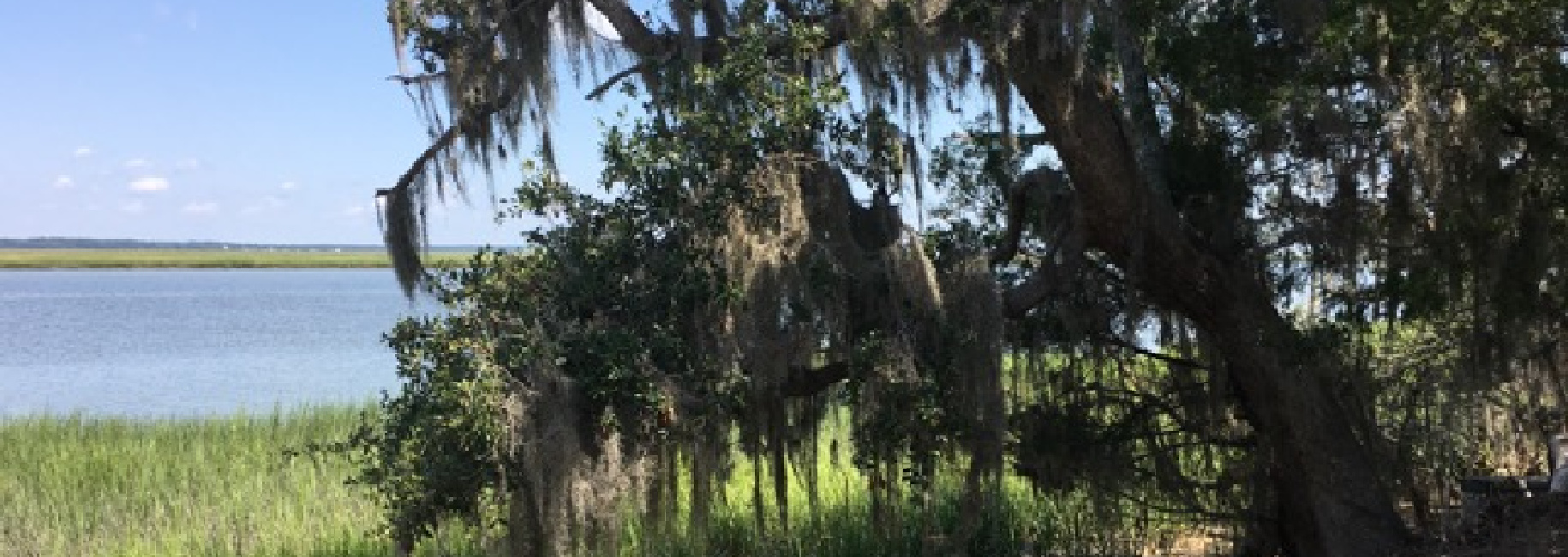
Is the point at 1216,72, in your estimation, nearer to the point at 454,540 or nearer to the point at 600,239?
the point at 600,239

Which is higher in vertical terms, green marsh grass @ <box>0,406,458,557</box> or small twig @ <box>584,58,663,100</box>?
small twig @ <box>584,58,663,100</box>

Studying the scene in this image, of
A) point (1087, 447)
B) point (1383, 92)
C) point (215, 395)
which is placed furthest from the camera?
point (215, 395)

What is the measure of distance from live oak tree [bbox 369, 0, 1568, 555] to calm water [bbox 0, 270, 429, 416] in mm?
1514

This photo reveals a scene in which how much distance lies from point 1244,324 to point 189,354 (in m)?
26.3

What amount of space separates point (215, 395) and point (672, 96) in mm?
17697

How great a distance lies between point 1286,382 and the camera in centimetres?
628

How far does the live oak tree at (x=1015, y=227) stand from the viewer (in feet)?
15.6

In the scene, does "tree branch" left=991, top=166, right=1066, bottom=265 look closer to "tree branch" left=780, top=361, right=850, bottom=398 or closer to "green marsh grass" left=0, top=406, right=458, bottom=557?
"tree branch" left=780, top=361, right=850, bottom=398

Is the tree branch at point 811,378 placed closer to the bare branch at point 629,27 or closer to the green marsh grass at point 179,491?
the bare branch at point 629,27

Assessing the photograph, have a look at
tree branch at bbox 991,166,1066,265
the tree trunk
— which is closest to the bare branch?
the tree trunk

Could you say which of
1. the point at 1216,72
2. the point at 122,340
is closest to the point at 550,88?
the point at 1216,72

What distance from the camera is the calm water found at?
1991 cm

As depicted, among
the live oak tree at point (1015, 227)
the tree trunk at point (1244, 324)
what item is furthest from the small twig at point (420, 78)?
the tree trunk at point (1244, 324)

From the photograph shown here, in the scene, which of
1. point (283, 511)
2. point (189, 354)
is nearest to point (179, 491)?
point (283, 511)
